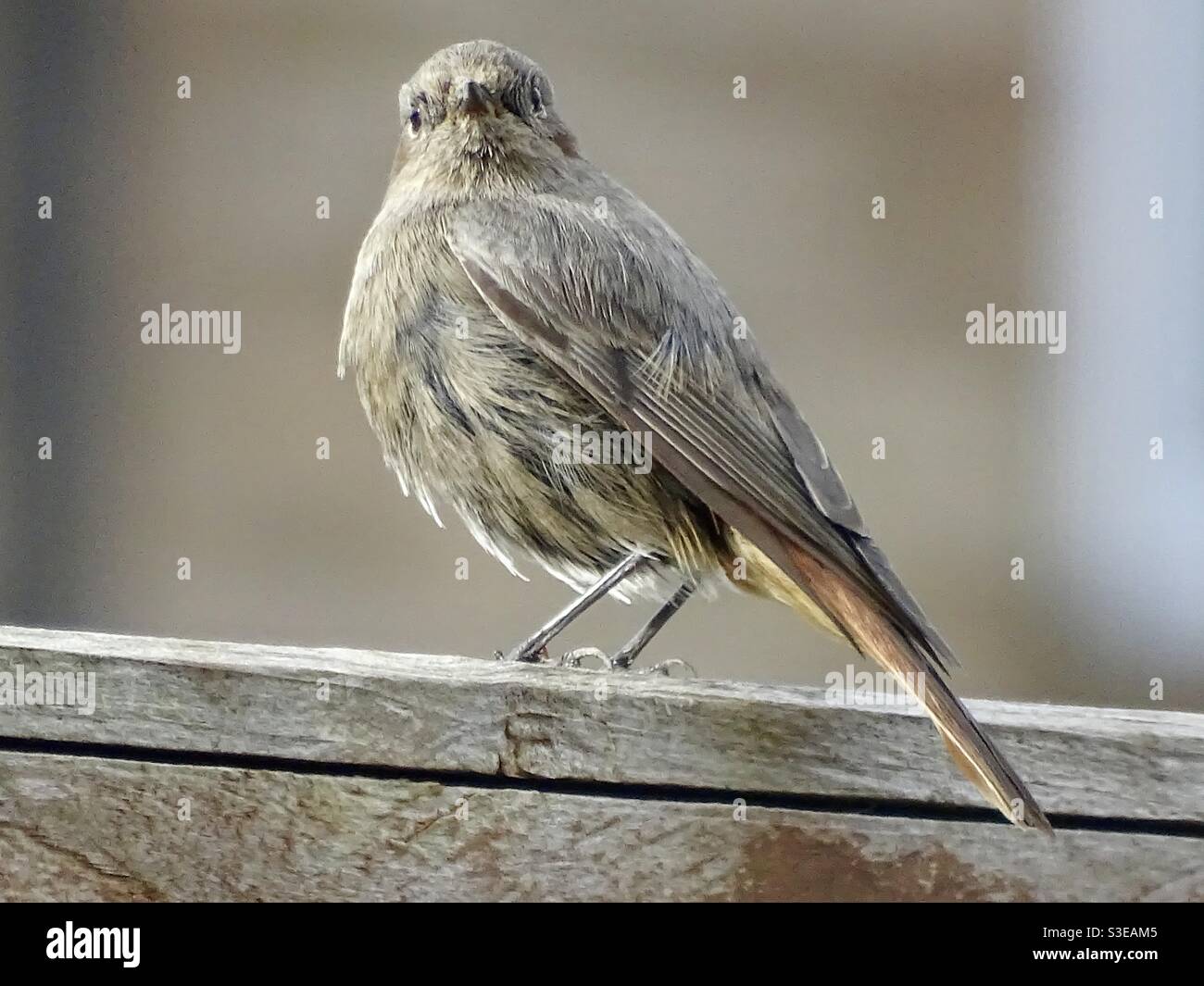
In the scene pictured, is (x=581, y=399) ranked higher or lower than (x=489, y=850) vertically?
higher

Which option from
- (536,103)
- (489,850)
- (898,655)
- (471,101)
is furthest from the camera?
(536,103)

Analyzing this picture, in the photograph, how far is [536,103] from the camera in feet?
13.6

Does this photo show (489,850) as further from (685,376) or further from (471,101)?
(471,101)

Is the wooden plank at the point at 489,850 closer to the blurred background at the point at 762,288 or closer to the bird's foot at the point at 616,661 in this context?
the bird's foot at the point at 616,661

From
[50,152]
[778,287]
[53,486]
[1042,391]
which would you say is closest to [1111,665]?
[1042,391]

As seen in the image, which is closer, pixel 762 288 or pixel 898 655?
pixel 898 655

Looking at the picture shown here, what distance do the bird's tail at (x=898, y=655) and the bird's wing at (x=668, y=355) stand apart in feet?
0.11

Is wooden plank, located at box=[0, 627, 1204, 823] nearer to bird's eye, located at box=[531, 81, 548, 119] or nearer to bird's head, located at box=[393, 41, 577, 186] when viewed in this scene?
bird's head, located at box=[393, 41, 577, 186]

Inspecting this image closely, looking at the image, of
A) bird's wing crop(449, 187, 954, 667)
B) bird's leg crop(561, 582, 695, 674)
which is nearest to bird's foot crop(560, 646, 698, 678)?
bird's leg crop(561, 582, 695, 674)

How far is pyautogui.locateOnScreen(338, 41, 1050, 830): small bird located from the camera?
3.22 m

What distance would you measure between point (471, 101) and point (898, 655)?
1897mm

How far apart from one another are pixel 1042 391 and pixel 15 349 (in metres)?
3.44

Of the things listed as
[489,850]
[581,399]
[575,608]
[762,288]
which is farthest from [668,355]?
[762,288]
